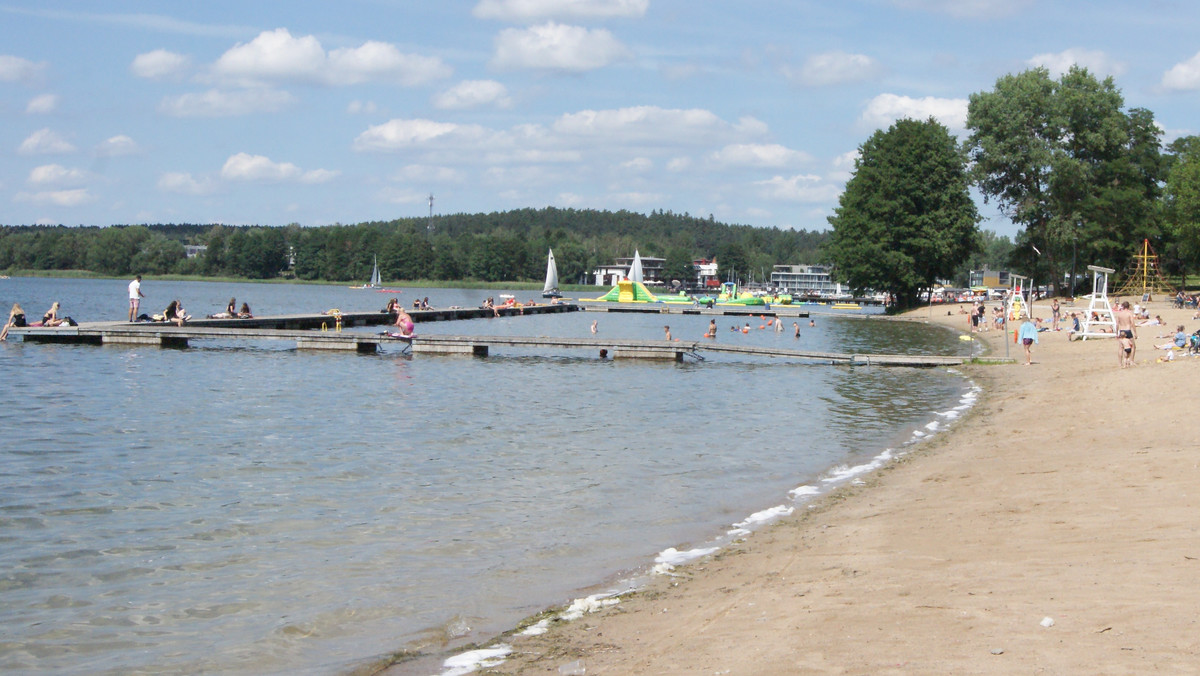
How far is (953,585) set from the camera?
22.9ft

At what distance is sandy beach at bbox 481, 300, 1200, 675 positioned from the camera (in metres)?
5.45

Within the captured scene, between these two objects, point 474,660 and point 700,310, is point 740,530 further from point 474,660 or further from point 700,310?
point 700,310

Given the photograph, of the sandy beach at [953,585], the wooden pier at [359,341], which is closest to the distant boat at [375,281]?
the wooden pier at [359,341]

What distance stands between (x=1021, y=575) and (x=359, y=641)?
5096mm

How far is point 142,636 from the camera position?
24.8 feet

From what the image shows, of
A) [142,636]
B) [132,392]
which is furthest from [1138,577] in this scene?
[132,392]

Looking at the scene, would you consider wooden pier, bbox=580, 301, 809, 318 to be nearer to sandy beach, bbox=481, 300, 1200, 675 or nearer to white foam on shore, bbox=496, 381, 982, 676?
white foam on shore, bbox=496, 381, 982, 676

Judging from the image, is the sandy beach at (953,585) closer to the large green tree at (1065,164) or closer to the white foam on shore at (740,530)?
the white foam on shore at (740,530)

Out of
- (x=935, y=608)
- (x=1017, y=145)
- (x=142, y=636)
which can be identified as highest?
(x=1017, y=145)

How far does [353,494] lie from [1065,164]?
215 ft

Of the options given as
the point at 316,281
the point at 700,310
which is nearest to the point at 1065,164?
the point at 700,310

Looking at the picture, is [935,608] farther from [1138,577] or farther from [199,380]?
[199,380]

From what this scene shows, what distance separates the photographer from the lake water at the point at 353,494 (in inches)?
309

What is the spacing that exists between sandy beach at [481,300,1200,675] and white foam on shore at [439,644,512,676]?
118 millimetres
